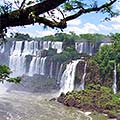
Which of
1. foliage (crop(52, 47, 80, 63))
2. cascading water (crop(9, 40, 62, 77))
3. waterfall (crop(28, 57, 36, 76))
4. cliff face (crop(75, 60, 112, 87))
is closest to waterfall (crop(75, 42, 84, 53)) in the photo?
foliage (crop(52, 47, 80, 63))

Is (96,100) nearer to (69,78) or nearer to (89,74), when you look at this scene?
(89,74)

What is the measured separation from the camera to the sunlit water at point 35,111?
87.8 feet

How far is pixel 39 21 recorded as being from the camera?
12.5 feet

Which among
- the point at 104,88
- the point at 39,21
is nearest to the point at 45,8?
the point at 39,21

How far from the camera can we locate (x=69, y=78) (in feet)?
146

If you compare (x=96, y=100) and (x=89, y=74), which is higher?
(x=89, y=74)

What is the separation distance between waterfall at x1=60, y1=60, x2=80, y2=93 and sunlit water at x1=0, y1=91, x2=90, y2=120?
879 centimetres

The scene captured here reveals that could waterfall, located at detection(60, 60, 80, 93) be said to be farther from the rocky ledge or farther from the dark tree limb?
the dark tree limb

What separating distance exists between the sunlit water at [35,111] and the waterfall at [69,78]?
8788 mm

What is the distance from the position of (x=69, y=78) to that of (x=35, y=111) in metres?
16.0

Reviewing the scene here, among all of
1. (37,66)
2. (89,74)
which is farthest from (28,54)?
(89,74)

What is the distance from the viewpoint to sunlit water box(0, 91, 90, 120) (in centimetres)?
2678

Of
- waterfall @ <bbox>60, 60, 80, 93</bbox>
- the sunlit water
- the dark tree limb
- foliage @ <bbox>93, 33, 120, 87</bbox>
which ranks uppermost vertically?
the dark tree limb

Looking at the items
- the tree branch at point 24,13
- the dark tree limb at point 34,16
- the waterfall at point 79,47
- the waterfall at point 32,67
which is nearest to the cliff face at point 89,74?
the waterfall at point 32,67
